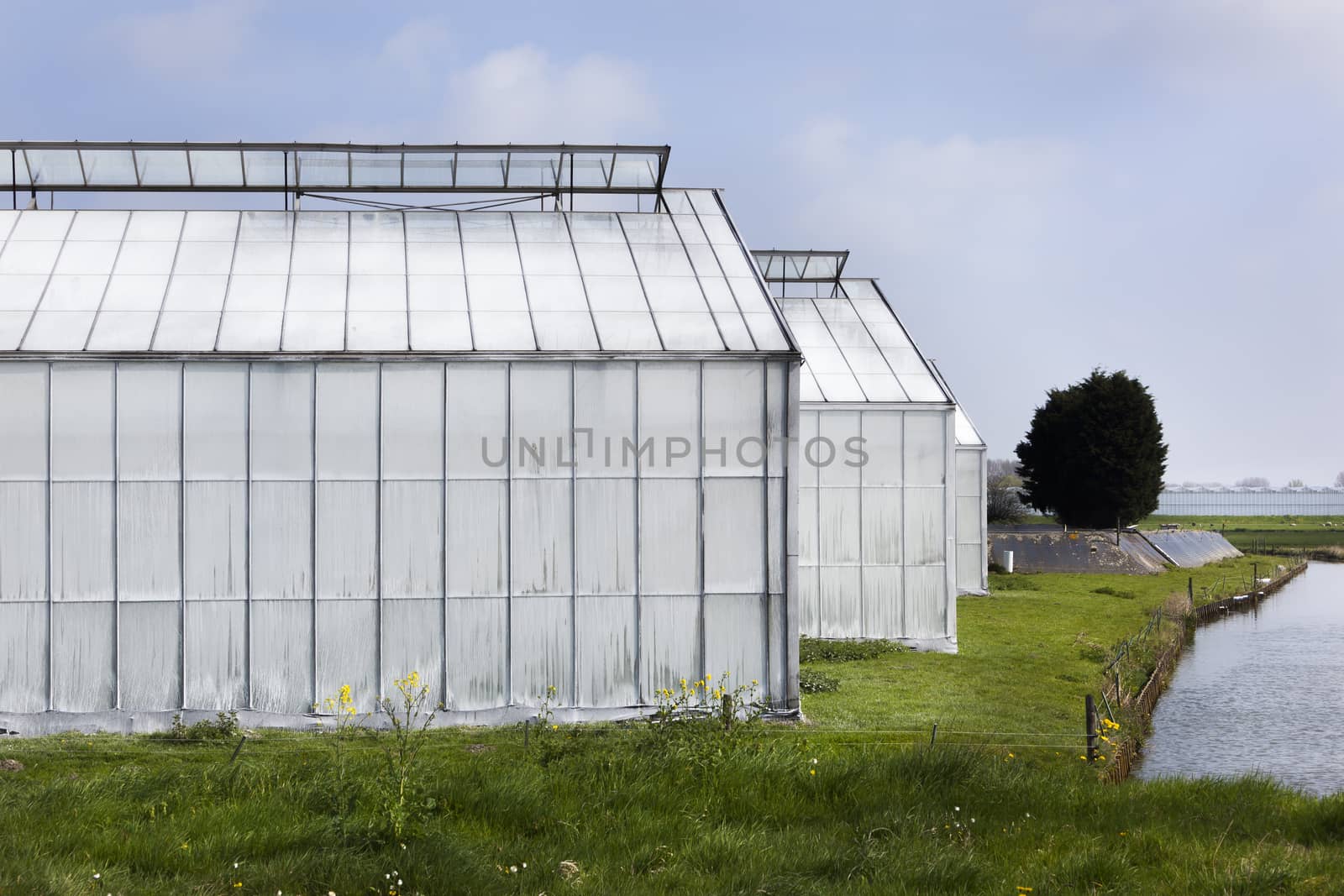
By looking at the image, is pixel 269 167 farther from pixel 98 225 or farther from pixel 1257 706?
pixel 1257 706

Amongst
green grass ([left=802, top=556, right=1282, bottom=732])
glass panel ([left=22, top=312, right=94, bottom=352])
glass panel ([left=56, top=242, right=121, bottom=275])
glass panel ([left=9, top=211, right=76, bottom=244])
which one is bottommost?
green grass ([left=802, top=556, right=1282, bottom=732])

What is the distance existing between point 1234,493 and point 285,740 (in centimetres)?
15866

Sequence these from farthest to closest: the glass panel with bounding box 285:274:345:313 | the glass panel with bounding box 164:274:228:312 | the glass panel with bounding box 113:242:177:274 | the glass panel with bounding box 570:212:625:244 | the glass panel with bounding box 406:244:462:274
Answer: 1. the glass panel with bounding box 570:212:625:244
2. the glass panel with bounding box 406:244:462:274
3. the glass panel with bounding box 113:242:177:274
4. the glass panel with bounding box 285:274:345:313
5. the glass panel with bounding box 164:274:228:312

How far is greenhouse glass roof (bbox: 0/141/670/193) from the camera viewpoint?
2559 cm

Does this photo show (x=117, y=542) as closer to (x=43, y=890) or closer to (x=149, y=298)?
(x=149, y=298)

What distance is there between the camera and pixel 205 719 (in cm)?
1836

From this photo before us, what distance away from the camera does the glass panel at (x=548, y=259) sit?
22.5 meters

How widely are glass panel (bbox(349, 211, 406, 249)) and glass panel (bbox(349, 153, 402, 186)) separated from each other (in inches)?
72.5

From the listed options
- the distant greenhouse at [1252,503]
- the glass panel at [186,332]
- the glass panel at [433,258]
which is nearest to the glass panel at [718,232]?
the glass panel at [433,258]

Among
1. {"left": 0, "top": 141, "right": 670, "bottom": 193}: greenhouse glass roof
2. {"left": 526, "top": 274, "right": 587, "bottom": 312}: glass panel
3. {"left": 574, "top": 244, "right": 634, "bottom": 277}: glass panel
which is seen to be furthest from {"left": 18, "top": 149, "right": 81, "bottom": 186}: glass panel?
{"left": 574, "top": 244, "right": 634, "bottom": 277}: glass panel

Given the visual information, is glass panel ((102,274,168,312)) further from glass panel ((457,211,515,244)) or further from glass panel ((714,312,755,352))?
glass panel ((714,312,755,352))

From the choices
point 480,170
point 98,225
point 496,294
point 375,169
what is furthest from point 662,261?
point 98,225

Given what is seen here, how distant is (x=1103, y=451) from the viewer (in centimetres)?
6369

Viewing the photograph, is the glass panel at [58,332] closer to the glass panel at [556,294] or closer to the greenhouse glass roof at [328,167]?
the greenhouse glass roof at [328,167]
